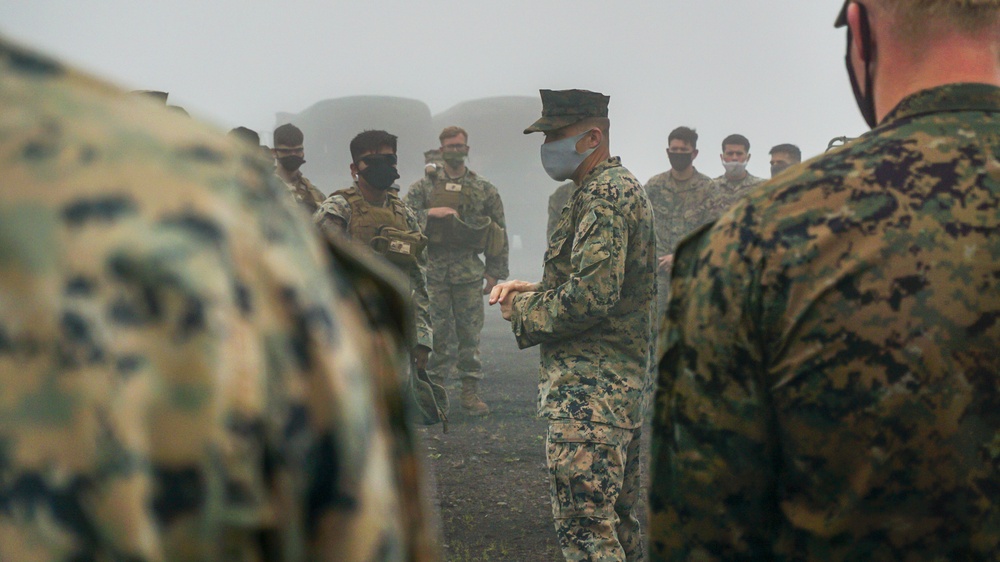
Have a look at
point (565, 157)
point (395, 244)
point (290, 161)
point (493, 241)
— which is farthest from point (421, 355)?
point (493, 241)

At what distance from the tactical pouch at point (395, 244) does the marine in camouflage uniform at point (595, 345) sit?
1.53 metres

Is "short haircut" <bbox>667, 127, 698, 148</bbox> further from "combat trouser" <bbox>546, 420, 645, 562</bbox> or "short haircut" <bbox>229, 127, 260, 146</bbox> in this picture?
"combat trouser" <bbox>546, 420, 645, 562</bbox>

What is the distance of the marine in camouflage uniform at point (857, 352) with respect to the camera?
127 centimetres

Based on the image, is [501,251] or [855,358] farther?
[501,251]

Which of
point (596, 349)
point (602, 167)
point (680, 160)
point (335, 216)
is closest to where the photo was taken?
point (596, 349)

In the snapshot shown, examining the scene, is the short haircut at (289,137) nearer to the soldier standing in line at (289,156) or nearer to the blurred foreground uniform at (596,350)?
the soldier standing in line at (289,156)

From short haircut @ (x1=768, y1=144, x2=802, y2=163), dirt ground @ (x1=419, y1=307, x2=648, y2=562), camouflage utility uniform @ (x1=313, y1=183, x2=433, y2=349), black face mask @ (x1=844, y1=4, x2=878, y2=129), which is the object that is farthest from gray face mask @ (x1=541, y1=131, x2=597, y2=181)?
short haircut @ (x1=768, y1=144, x2=802, y2=163)

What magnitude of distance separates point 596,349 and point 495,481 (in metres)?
2.55

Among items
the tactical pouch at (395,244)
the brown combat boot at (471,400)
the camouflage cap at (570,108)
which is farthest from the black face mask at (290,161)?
the camouflage cap at (570,108)

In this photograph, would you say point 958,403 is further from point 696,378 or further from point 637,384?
point 637,384

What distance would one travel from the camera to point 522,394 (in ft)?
27.9

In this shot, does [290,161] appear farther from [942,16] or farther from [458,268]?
[942,16]

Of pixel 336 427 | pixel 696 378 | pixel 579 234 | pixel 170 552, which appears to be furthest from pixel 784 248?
pixel 579 234

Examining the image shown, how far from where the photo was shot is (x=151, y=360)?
0.52 m
